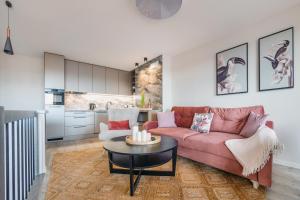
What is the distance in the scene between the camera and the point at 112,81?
579 centimetres

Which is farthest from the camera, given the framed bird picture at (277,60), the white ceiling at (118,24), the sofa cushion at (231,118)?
the sofa cushion at (231,118)

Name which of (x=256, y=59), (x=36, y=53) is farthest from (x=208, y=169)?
(x=36, y=53)

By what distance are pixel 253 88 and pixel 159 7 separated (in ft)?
7.04

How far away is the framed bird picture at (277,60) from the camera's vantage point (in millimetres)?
2449

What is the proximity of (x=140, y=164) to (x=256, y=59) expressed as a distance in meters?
2.67

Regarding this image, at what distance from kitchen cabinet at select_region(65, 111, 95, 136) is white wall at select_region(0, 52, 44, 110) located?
953 mm

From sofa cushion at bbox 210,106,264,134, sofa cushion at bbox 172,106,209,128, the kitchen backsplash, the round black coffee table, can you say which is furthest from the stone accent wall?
the round black coffee table

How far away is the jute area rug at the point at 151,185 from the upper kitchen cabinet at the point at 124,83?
3795 mm

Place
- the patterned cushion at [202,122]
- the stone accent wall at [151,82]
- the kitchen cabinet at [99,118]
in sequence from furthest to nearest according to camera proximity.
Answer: the kitchen cabinet at [99,118] < the stone accent wall at [151,82] < the patterned cushion at [202,122]

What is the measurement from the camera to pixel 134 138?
2127 mm

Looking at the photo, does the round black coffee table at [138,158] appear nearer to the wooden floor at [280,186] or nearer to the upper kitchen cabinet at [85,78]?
the wooden floor at [280,186]

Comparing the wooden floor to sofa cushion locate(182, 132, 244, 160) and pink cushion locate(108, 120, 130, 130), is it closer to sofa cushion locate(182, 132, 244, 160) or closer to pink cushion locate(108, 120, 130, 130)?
sofa cushion locate(182, 132, 244, 160)

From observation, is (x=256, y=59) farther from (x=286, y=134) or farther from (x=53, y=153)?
(x=53, y=153)

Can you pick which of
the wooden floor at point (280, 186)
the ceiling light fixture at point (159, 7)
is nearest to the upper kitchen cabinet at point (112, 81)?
the wooden floor at point (280, 186)
